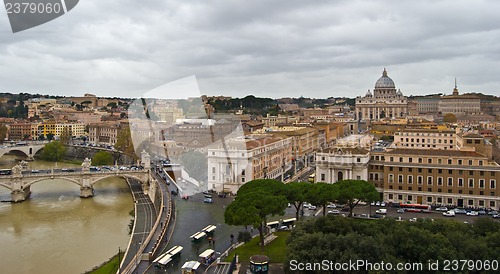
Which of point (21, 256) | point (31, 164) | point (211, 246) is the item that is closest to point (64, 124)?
point (31, 164)

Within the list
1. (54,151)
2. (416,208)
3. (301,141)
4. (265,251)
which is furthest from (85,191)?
(54,151)

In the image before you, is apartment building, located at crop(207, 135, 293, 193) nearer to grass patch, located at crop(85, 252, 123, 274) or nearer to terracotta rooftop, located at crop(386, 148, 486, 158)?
terracotta rooftop, located at crop(386, 148, 486, 158)

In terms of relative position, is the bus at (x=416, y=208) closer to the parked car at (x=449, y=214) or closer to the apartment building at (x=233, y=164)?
the parked car at (x=449, y=214)

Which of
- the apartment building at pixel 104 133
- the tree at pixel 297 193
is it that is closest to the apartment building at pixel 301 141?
the tree at pixel 297 193

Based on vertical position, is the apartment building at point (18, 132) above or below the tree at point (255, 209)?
above

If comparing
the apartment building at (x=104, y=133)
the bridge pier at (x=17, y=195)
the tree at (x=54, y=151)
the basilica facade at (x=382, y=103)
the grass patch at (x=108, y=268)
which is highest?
the basilica facade at (x=382, y=103)
